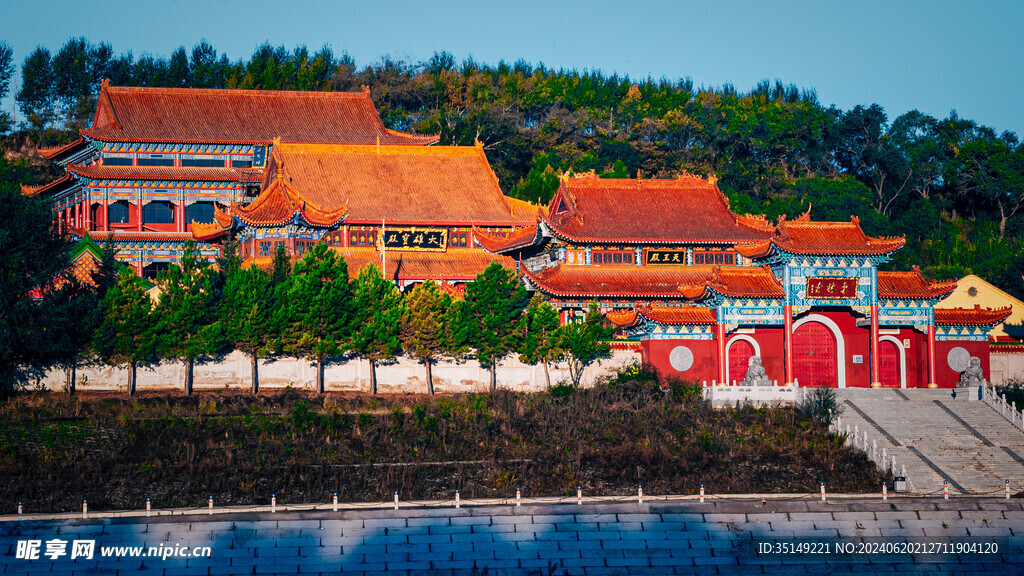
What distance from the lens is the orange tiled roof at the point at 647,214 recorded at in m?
47.3

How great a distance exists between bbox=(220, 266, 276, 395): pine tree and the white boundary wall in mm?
705

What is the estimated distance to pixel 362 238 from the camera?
52938 millimetres

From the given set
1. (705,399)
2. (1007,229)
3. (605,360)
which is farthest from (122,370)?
(1007,229)

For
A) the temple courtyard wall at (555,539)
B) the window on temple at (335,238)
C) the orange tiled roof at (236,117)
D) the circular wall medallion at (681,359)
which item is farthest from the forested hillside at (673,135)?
the temple courtyard wall at (555,539)

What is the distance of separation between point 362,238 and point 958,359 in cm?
2394

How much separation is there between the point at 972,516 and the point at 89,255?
103 feet

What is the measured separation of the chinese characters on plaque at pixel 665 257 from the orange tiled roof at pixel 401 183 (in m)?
8.37

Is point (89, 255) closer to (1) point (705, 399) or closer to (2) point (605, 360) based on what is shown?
(2) point (605, 360)

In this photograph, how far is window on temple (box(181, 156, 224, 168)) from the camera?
60812 mm

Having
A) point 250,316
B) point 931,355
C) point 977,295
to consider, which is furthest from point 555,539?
point 977,295

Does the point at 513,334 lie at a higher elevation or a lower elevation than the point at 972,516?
higher

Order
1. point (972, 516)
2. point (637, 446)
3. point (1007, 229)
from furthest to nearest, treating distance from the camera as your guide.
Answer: point (1007, 229)
point (637, 446)
point (972, 516)

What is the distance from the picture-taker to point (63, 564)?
2528 cm

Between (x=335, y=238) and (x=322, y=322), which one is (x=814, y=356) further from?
(x=335, y=238)
